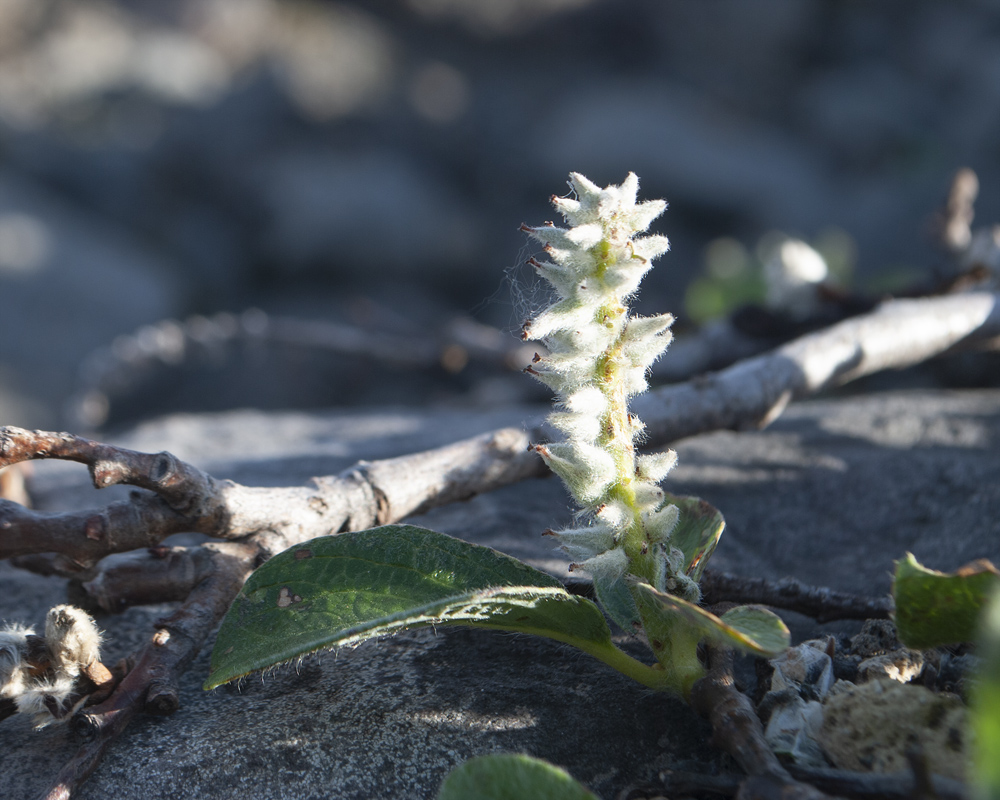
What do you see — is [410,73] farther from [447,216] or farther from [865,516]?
[865,516]

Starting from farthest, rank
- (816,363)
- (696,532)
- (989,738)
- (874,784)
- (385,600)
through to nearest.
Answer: (816,363)
(696,532)
(385,600)
(874,784)
(989,738)

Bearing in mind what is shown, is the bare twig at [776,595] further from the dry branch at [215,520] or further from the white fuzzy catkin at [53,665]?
the white fuzzy catkin at [53,665]

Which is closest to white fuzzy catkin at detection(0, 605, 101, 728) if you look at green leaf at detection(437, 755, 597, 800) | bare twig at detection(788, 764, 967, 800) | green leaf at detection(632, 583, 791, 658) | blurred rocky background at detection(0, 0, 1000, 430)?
green leaf at detection(437, 755, 597, 800)

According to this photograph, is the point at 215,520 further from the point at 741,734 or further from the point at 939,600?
the point at 939,600

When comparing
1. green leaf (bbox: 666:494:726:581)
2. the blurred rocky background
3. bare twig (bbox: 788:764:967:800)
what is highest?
the blurred rocky background

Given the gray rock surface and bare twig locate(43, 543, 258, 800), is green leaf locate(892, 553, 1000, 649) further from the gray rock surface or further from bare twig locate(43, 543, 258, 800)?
bare twig locate(43, 543, 258, 800)

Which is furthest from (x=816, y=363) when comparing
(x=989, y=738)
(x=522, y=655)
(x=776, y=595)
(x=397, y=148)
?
(x=397, y=148)

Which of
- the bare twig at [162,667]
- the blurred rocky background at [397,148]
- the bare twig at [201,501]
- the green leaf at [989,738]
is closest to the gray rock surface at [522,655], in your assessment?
the bare twig at [162,667]
